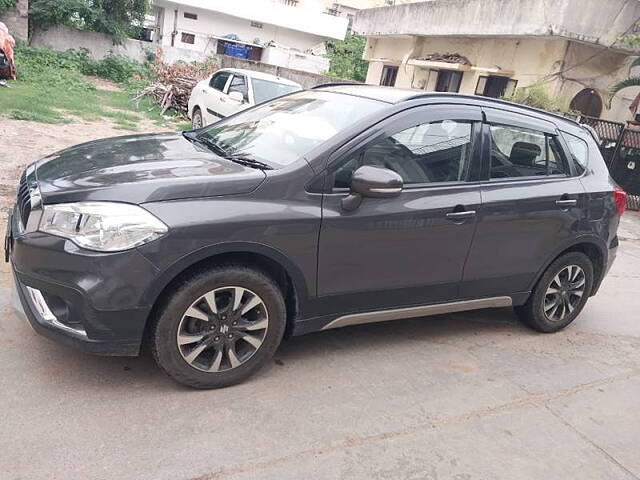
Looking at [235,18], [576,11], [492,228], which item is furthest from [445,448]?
[235,18]

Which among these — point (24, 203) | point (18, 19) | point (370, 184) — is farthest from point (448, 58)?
point (24, 203)

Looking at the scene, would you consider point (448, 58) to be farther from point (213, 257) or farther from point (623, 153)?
point (213, 257)

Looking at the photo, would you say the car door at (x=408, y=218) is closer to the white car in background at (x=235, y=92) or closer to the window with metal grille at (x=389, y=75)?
the white car in background at (x=235, y=92)

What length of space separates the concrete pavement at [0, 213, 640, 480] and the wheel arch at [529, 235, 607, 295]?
0.69m

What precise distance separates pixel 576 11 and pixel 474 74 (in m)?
4.44

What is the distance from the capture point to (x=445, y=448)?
9.80 feet

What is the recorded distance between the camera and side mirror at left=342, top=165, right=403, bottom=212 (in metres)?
3.21

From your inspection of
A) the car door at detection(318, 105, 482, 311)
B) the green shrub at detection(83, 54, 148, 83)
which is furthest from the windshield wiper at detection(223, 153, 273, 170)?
the green shrub at detection(83, 54, 148, 83)

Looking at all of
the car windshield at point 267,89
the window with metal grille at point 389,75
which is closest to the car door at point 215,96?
the car windshield at point 267,89

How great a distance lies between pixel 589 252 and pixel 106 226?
3.73 m

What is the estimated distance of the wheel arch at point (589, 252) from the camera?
4311mm

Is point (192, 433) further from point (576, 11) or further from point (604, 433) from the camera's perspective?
point (576, 11)

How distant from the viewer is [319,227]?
10.5 ft

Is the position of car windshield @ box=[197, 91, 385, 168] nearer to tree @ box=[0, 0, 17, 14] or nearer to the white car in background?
the white car in background
